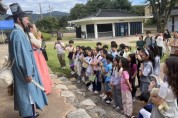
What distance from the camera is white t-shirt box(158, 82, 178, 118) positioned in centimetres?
272

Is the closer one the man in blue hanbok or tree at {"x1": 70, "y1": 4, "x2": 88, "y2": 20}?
the man in blue hanbok

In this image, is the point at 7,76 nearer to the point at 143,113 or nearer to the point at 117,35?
the point at 143,113

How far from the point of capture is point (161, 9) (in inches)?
1024

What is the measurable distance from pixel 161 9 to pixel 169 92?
24.9 m

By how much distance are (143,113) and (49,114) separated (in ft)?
5.43

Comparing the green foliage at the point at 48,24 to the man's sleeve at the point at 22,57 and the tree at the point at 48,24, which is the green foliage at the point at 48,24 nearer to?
the tree at the point at 48,24

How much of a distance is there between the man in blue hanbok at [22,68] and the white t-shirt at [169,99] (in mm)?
1923

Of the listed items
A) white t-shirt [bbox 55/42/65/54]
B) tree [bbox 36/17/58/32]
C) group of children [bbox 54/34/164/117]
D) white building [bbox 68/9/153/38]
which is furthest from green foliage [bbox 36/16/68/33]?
group of children [bbox 54/34/164/117]

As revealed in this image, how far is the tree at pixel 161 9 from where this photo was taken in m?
25.2

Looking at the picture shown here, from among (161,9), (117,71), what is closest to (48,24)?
(161,9)

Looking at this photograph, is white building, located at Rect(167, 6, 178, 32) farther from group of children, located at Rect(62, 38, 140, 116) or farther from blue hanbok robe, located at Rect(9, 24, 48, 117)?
blue hanbok robe, located at Rect(9, 24, 48, 117)

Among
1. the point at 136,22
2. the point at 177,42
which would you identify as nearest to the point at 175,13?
the point at 136,22

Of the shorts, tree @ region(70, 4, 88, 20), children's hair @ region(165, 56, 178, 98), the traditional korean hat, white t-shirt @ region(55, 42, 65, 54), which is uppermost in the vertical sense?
tree @ region(70, 4, 88, 20)

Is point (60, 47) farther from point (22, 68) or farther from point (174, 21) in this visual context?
point (174, 21)
